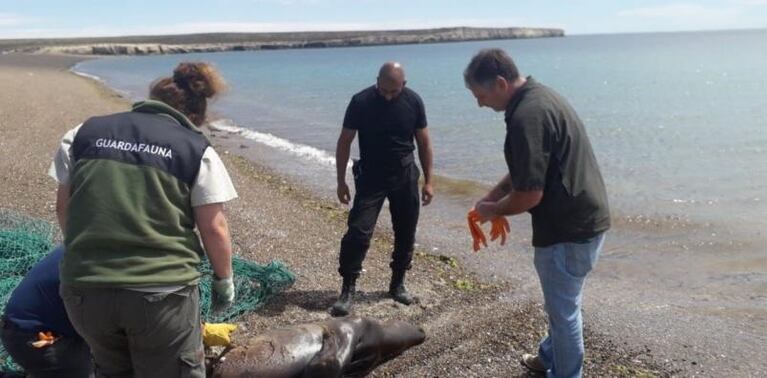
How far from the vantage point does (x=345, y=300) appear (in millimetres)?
6031

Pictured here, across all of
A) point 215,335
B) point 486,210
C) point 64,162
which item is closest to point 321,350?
point 215,335

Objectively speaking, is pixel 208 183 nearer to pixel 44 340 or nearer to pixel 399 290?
pixel 44 340

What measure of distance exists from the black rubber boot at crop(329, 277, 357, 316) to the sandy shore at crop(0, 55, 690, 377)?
10 centimetres

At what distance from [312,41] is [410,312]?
175 meters

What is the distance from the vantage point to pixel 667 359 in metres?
5.52

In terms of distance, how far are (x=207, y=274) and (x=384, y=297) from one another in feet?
5.19

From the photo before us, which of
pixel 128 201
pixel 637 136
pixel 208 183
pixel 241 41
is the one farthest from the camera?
pixel 241 41

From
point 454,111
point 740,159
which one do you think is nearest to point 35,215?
point 740,159

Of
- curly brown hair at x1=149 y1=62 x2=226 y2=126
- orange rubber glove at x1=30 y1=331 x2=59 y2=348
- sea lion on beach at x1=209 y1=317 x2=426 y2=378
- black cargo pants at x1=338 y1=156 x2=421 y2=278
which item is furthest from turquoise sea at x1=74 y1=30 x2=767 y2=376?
sea lion on beach at x1=209 y1=317 x2=426 y2=378

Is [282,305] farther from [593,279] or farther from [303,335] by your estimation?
[593,279]

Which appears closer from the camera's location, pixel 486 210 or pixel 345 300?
pixel 486 210

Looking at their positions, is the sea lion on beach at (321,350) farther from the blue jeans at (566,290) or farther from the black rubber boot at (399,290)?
the blue jeans at (566,290)

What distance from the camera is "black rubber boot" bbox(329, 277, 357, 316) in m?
5.92

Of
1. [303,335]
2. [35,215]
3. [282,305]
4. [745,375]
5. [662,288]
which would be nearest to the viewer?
[303,335]
